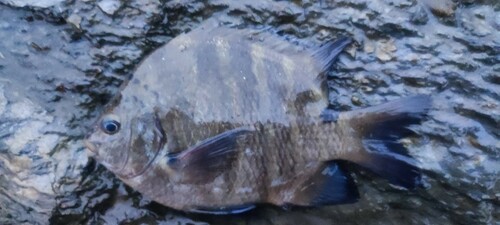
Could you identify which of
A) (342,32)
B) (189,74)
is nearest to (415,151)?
(342,32)

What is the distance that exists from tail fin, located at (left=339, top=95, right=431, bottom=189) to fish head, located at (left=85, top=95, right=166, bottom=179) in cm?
64

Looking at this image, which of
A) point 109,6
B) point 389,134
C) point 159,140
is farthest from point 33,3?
point 389,134

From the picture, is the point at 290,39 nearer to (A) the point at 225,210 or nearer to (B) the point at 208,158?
(B) the point at 208,158

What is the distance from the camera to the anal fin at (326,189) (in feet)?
8.83

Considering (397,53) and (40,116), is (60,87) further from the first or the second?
(397,53)

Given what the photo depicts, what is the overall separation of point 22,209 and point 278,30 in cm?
117

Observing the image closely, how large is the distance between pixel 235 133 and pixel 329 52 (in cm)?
47

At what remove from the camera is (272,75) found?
2674 millimetres

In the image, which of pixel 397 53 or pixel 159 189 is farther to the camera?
pixel 397 53

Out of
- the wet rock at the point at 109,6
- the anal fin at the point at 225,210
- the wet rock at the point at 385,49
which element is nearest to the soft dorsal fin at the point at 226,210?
the anal fin at the point at 225,210

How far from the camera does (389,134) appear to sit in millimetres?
2602

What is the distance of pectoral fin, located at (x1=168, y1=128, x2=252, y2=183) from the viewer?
2568 millimetres

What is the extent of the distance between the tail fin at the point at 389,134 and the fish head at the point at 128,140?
64cm

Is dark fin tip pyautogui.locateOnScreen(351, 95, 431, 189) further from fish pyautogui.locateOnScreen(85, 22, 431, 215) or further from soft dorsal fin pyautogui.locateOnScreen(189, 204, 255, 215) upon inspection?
soft dorsal fin pyautogui.locateOnScreen(189, 204, 255, 215)
